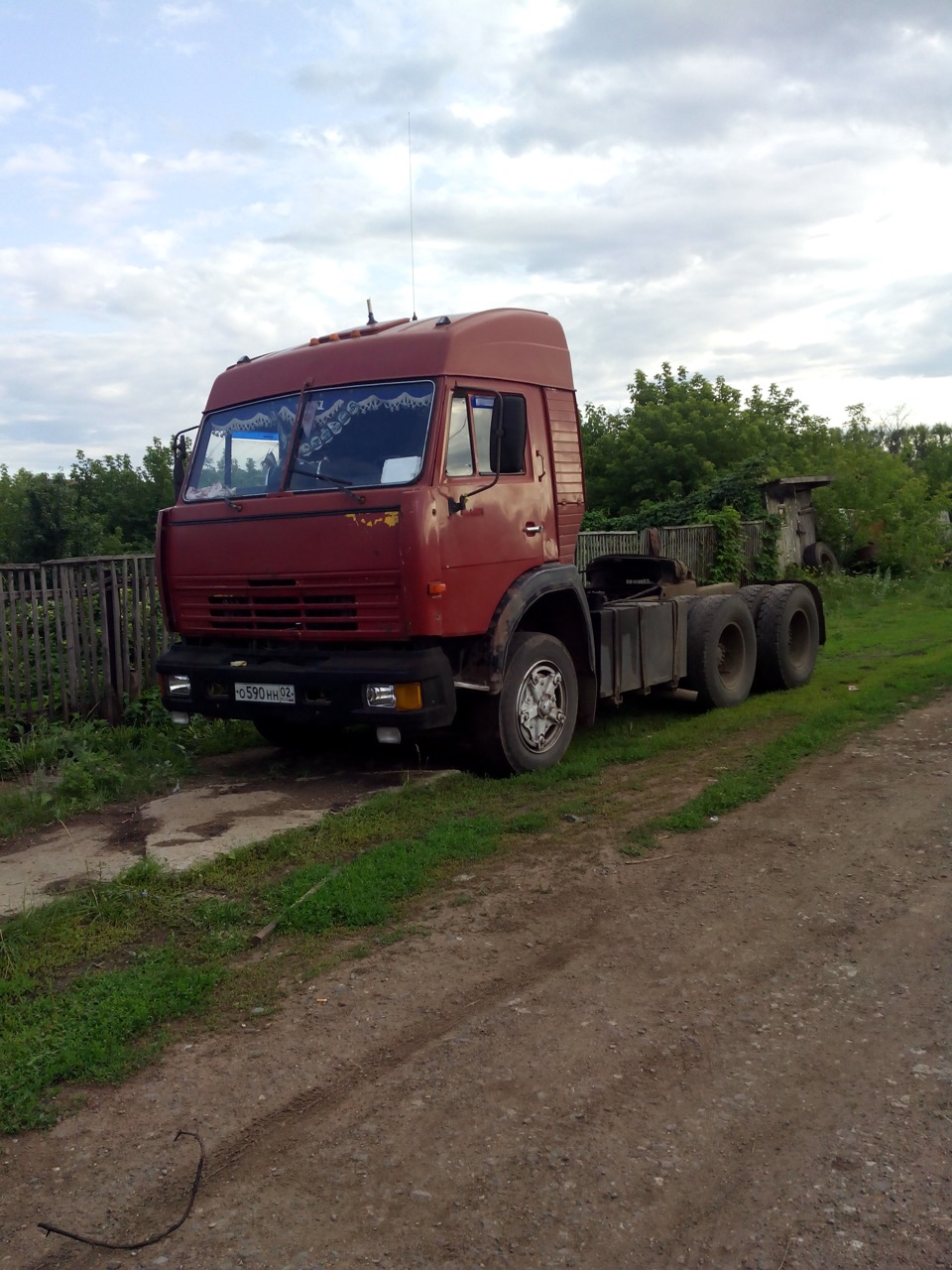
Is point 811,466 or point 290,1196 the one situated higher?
point 811,466

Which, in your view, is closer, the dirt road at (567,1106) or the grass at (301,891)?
the dirt road at (567,1106)

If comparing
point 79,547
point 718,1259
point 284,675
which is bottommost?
point 718,1259

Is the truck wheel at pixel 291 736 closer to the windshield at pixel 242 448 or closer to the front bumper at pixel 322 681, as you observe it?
the front bumper at pixel 322 681

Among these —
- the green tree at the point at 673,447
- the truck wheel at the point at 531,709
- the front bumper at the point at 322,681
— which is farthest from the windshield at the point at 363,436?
the green tree at the point at 673,447

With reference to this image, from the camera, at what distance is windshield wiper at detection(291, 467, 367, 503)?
677 cm

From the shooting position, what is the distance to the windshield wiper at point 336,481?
6.77 metres

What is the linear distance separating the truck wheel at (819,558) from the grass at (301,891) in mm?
14563

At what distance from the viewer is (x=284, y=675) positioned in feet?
22.9

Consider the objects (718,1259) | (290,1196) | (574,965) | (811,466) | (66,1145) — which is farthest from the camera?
(811,466)

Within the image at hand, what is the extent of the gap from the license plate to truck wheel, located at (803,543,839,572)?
61.1 feet

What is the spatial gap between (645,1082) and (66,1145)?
1.80 metres

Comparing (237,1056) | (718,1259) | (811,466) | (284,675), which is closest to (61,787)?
(284,675)

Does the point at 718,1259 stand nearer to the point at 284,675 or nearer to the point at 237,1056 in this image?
the point at 237,1056

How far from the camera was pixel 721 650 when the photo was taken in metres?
10.7
